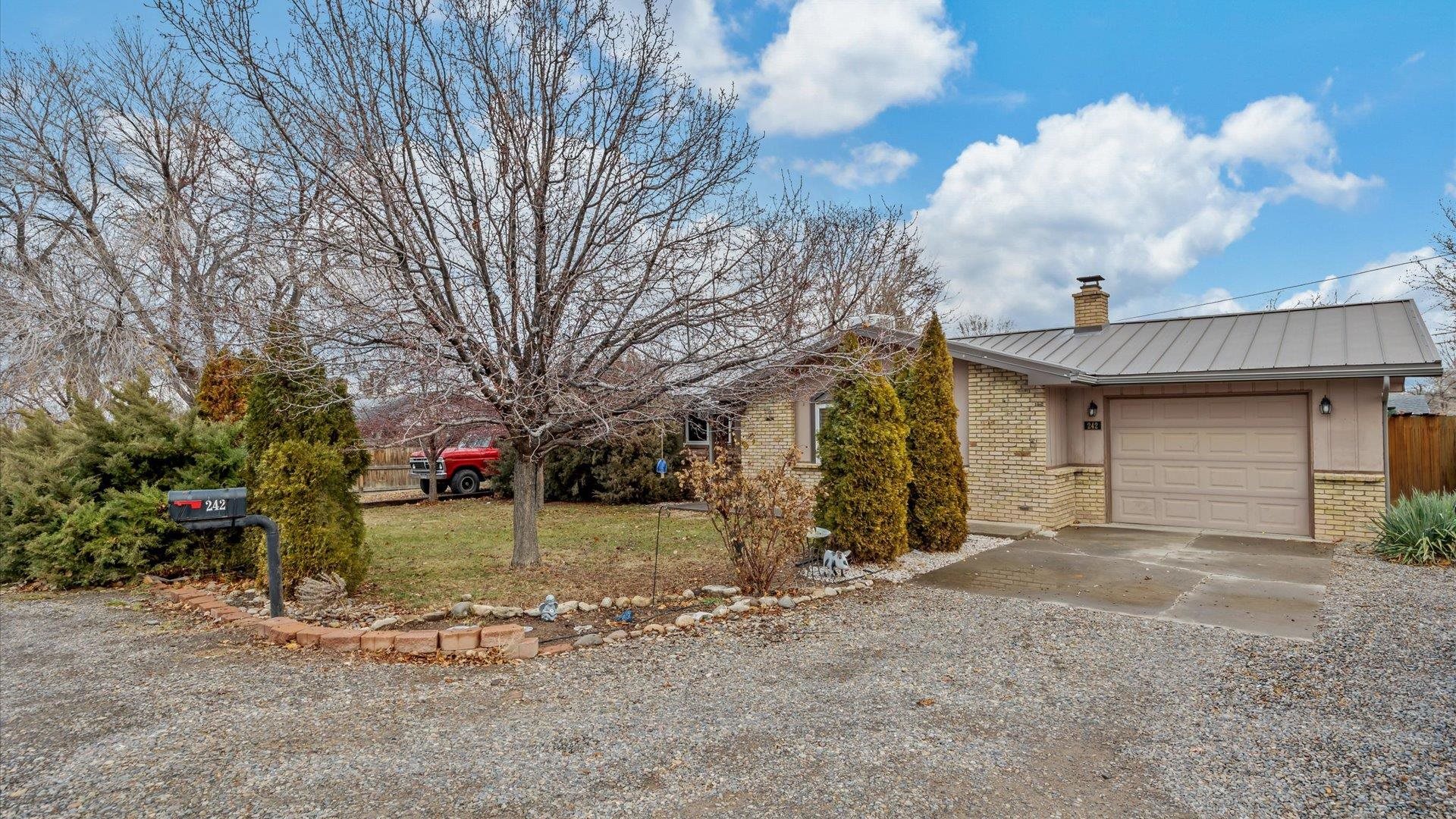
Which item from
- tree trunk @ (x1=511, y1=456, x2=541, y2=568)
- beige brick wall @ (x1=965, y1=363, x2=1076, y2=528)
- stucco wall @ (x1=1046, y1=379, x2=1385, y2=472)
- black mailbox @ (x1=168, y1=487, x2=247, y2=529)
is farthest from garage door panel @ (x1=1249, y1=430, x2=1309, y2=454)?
black mailbox @ (x1=168, y1=487, x2=247, y2=529)

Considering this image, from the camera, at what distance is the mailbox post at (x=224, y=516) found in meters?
5.12

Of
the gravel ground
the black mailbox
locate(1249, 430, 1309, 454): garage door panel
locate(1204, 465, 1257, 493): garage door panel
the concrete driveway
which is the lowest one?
the concrete driveway


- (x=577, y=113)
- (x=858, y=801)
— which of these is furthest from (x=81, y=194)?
(x=858, y=801)

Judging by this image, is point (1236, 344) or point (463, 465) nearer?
point (1236, 344)

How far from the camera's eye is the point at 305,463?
235 inches

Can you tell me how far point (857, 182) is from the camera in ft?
39.4

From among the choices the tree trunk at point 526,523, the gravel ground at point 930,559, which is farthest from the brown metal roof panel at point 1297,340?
the tree trunk at point 526,523

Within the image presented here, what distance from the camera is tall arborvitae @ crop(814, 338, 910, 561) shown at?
779 centimetres

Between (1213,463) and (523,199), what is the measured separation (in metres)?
9.82

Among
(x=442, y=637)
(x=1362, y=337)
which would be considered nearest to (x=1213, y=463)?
(x=1362, y=337)

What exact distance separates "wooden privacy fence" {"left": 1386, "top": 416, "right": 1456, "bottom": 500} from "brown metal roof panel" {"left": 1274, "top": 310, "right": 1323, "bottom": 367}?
1746mm

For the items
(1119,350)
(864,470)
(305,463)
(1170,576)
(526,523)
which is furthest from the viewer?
(1119,350)

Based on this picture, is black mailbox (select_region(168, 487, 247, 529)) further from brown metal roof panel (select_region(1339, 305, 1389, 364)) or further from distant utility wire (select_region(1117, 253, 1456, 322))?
distant utility wire (select_region(1117, 253, 1456, 322))

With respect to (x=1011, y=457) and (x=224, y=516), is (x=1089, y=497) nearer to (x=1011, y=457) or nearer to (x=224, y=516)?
(x=1011, y=457)
